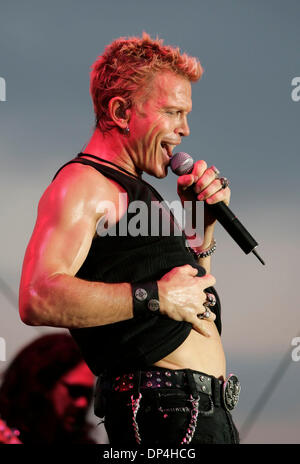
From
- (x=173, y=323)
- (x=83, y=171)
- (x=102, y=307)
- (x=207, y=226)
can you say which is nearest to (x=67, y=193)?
(x=83, y=171)

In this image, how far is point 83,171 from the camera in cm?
210

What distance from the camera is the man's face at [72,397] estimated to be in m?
1.50

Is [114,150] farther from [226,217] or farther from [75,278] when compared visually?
[75,278]

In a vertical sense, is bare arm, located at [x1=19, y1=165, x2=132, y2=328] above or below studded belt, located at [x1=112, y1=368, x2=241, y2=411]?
above

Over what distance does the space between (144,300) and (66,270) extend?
22 cm

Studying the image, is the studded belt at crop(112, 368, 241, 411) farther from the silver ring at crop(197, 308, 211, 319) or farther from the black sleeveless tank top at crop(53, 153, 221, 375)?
the silver ring at crop(197, 308, 211, 319)

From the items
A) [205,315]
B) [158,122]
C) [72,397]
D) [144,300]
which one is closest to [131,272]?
[144,300]

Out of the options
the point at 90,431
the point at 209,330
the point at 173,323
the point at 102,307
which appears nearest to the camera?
the point at 90,431

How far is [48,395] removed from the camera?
1.51 meters

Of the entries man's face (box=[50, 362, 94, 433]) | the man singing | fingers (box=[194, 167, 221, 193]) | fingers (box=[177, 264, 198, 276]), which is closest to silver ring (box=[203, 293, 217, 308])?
the man singing

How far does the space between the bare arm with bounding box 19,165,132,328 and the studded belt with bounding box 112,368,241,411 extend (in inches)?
7.0

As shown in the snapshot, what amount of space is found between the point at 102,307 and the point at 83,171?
41cm

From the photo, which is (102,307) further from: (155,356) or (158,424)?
(158,424)

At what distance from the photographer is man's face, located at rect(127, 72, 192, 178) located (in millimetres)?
2295
